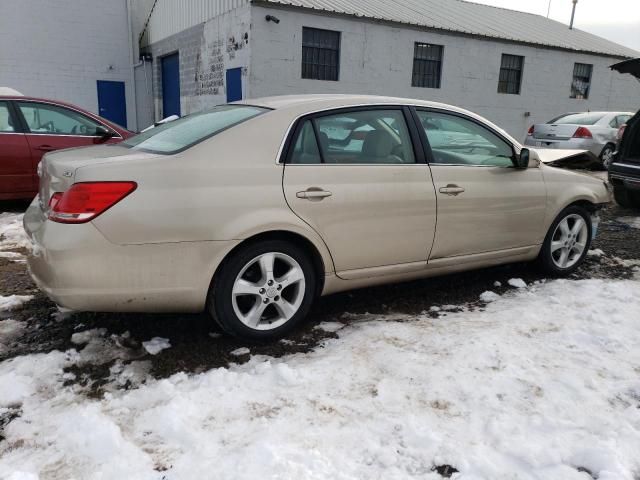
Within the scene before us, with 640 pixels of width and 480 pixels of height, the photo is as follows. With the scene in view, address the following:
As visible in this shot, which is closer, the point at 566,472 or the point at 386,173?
the point at 566,472

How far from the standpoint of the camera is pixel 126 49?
18.4 metres

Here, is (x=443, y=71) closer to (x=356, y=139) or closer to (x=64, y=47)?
(x=64, y=47)

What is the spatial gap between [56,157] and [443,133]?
2.59 meters

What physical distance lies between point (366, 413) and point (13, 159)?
5.62 meters

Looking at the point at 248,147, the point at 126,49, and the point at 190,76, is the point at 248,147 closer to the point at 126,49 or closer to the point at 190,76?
the point at 190,76

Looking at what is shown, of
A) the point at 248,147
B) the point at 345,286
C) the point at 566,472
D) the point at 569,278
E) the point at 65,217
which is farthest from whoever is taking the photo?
the point at 569,278

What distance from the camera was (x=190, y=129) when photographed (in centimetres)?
345

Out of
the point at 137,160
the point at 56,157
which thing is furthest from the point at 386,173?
the point at 56,157

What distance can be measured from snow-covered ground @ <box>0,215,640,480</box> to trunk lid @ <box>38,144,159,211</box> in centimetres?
93

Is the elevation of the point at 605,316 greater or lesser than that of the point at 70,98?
lesser

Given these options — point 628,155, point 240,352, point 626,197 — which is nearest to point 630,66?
point 628,155

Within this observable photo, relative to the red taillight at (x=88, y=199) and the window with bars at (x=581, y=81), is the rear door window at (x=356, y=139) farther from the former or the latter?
the window with bars at (x=581, y=81)

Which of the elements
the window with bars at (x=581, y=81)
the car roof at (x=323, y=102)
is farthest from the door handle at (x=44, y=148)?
the window with bars at (x=581, y=81)

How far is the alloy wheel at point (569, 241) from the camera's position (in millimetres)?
4598
